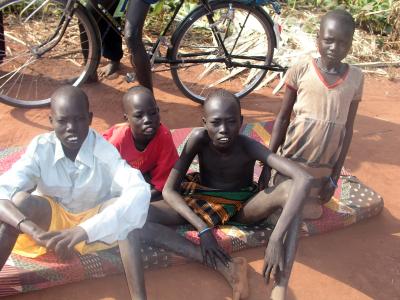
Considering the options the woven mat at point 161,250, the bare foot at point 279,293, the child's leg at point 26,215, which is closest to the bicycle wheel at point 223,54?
the woven mat at point 161,250

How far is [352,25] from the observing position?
268 centimetres

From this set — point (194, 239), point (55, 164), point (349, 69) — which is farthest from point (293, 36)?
point (55, 164)

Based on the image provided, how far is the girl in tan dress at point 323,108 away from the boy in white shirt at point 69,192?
2.87 ft

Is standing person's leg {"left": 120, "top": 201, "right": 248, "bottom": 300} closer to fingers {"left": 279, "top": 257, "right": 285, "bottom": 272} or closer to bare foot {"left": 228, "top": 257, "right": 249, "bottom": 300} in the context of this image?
bare foot {"left": 228, "top": 257, "right": 249, "bottom": 300}

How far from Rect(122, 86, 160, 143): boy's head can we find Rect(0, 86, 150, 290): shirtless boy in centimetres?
29

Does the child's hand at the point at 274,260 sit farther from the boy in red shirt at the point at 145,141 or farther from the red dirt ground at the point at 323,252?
the boy in red shirt at the point at 145,141

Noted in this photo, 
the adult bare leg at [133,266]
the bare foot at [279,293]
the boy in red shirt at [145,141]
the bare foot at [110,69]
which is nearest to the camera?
the adult bare leg at [133,266]

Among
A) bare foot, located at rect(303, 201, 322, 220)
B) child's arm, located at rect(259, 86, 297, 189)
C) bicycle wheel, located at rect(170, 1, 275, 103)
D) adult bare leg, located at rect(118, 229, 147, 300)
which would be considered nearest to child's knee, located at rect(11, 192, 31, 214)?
adult bare leg, located at rect(118, 229, 147, 300)

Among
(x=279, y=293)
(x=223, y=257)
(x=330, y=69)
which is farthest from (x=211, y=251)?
(x=330, y=69)

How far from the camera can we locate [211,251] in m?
2.60

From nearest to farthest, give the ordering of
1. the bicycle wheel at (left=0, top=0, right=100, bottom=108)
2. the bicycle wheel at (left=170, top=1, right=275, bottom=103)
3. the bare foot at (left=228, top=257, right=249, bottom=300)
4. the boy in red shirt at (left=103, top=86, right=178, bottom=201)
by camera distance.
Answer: the bare foot at (left=228, top=257, right=249, bottom=300) < the boy in red shirt at (left=103, top=86, right=178, bottom=201) < the bicycle wheel at (left=0, top=0, right=100, bottom=108) < the bicycle wheel at (left=170, top=1, right=275, bottom=103)

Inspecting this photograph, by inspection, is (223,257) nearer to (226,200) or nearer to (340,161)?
(226,200)

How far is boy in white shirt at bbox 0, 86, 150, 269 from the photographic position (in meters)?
2.27

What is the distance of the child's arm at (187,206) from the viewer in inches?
102
